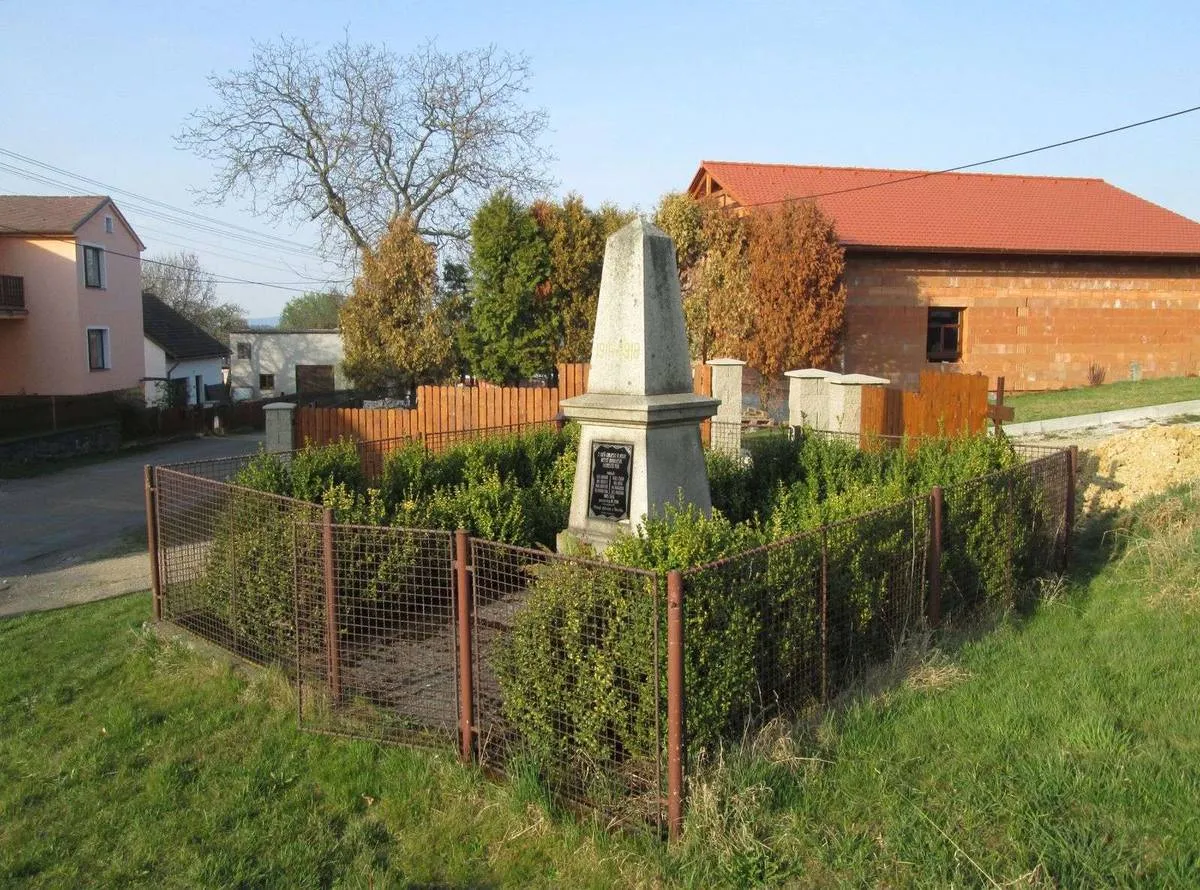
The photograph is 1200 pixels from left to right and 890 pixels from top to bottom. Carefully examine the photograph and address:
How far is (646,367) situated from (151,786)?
4052mm

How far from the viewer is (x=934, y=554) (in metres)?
6.34

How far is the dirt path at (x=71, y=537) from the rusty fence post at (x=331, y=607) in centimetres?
512

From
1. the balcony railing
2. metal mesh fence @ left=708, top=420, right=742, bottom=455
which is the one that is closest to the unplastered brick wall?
metal mesh fence @ left=708, top=420, right=742, bottom=455

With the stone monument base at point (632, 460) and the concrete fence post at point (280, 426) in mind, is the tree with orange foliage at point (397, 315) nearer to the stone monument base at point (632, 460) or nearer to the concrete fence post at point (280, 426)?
the concrete fence post at point (280, 426)

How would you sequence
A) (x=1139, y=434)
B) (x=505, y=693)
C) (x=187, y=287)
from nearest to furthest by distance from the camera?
(x=505, y=693)
(x=1139, y=434)
(x=187, y=287)

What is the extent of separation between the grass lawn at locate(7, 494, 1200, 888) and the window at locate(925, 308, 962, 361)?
18.8 metres

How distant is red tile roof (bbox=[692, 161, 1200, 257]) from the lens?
2416 cm

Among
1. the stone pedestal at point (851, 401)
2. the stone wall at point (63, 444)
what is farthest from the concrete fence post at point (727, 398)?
the stone wall at point (63, 444)

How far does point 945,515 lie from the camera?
21.6ft

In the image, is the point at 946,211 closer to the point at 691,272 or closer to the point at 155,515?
the point at 691,272

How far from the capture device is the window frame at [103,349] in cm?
2930

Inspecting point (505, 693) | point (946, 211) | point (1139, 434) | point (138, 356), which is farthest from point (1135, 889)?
point (138, 356)

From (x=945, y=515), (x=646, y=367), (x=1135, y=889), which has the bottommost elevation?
(x=1135, y=889)

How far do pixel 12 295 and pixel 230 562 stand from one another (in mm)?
25760
